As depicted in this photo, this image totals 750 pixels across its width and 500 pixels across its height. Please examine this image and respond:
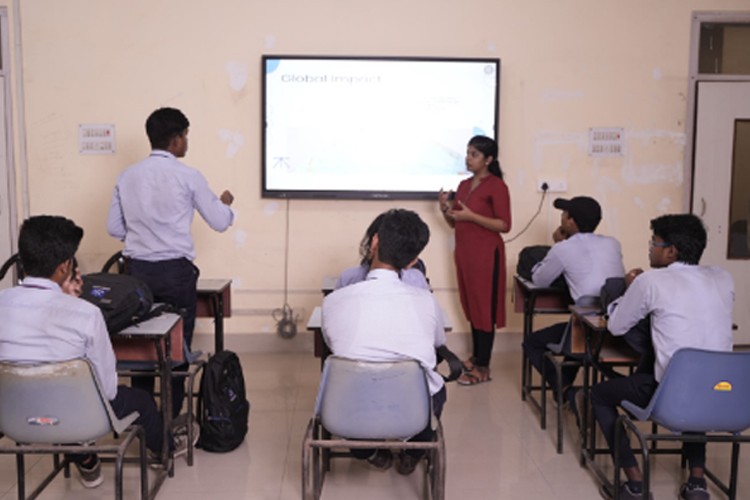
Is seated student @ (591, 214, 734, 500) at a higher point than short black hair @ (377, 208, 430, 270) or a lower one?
lower

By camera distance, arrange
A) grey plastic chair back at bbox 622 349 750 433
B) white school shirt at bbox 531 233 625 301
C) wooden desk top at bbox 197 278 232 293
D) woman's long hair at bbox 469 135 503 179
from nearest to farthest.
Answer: grey plastic chair back at bbox 622 349 750 433
white school shirt at bbox 531 233 625 301
wooden desk top at bbox 197 278 232 293
woman's long hair at bbox 469 135 503 179

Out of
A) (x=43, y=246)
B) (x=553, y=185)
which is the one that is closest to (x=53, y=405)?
(x=43, y=246)

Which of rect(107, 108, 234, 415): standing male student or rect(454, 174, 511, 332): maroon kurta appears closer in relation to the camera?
rect(107, 108, 234, 415): standing male student

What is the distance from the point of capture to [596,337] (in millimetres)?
3404

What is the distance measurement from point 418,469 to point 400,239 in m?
1.21

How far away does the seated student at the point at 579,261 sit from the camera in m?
3.77

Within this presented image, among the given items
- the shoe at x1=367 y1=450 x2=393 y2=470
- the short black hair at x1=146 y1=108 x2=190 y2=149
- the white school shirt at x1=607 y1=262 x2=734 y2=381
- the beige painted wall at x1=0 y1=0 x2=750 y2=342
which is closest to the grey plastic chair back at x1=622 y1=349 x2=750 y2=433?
the white school shirt at x1=607 y1=262 x2=734 y2=381

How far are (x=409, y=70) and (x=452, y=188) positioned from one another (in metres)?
0.82

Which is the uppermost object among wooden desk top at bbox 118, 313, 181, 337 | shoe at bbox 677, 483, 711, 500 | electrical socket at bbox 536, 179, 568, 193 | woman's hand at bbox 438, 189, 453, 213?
electrical socket at bbox 536, 179, 568, 193

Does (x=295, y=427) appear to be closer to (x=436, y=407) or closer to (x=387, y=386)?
(x=436, y=407)

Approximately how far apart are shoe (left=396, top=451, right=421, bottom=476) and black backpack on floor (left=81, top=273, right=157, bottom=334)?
119 centimetres

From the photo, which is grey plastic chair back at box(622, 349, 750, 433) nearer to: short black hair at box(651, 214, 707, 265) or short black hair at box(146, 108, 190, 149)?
short black hair at box(651, 214, 707, 265)

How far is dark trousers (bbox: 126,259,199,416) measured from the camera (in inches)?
142

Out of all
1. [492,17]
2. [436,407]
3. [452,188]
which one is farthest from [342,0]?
[436,407]
